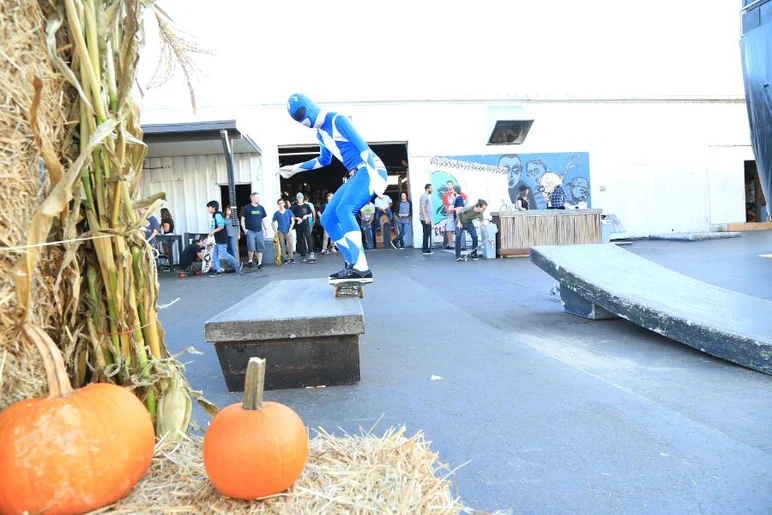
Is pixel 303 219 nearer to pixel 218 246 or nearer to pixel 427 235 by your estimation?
pixel 218 246

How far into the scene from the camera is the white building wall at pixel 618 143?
1953cm

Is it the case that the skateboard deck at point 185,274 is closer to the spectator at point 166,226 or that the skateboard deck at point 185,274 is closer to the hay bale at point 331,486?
the spectator at point 166,226

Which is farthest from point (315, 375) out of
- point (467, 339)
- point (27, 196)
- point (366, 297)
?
point (366, 297)

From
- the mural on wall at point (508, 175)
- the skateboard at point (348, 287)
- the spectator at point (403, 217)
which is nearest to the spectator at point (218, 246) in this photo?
the spectator at point (403, 217)

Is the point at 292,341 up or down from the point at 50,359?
down

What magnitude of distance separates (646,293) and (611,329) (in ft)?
1.86

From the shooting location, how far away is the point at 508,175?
808 inches

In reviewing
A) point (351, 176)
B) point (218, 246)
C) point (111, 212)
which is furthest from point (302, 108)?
point (218, 246)

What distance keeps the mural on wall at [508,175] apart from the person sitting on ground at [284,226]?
6295 millimetres

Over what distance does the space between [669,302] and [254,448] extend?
15.8 ft

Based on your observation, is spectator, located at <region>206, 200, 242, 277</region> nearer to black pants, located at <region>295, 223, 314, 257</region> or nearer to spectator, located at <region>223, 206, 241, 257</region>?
spectator, located at <region>223, 206, 241, 257</region>

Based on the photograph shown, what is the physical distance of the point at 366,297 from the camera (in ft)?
28.0

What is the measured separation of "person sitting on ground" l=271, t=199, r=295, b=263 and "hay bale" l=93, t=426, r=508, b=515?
14.2m

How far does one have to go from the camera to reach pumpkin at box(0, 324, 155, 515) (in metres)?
1.31
